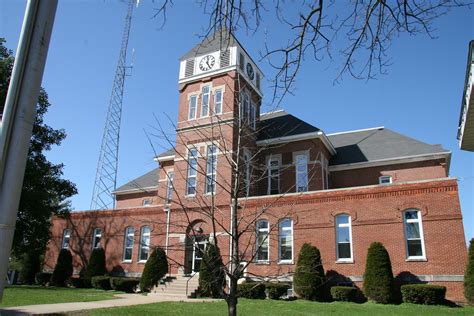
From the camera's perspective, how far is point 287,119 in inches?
1177

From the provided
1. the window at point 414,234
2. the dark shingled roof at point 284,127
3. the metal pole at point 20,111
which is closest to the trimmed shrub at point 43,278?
the dark shingled roof at point 284,127

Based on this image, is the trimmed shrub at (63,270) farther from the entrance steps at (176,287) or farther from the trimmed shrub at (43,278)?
the entrance steps at (176,287)

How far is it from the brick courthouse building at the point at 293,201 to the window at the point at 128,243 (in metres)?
0.08

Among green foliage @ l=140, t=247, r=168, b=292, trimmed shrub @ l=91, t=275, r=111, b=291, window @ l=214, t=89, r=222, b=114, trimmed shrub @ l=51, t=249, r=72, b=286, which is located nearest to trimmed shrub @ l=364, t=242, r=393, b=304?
green foliage @ l=140, t=247, r=168, b=292

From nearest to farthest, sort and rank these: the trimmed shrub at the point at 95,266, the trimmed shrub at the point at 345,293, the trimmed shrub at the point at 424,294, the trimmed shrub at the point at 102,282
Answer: the trimmed shrub at the point at 424,294 < the trimmed shrub at the point at 345,293 < the trimmed shrub at the point at 102,282 < the trimmed shrub at the point at 95,266

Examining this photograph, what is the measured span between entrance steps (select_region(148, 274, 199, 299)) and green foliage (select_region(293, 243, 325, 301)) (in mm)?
5409

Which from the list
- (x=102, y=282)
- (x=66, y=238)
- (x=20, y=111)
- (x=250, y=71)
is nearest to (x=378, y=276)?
(x=102, y=282)

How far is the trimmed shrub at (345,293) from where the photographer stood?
18203mm

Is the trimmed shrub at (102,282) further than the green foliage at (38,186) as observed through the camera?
Yes

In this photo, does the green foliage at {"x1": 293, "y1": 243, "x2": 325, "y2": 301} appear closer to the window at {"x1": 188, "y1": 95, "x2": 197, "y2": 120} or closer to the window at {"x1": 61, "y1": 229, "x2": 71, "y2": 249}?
the window at {"x1": 188, "y1": 95, "x2": 197, "y2": 120}

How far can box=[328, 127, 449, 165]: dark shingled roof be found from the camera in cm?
2694

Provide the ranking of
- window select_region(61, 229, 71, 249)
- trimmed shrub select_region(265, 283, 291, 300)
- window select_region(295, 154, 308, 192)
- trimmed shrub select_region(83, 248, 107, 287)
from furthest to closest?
1. window select_region(61, 229, 71, 249)
2. trimmed shrub select_region(83, 248, 107, 287)
3. window select_region(295, 154, 308, 192)
4. trimmed shrub select_region(265, 283, 291, 300)

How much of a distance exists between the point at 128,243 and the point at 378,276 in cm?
1699

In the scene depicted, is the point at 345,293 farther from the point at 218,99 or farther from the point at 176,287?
the point at 218,99
